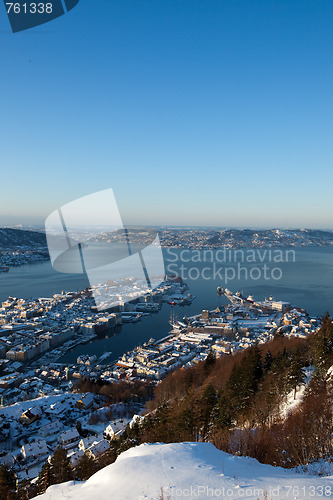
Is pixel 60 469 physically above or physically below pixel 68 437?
above

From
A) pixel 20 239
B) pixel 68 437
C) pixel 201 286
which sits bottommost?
pixel 201 286

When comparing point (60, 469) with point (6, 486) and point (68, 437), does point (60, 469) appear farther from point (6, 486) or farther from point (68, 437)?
point (68, 437)

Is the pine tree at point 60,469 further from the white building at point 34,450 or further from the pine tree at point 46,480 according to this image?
the white building at point 34,450

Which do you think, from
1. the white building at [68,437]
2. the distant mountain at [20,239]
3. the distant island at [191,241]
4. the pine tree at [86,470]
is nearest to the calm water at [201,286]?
the distant island at [191,241]

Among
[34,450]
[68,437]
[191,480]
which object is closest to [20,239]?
[68,437]

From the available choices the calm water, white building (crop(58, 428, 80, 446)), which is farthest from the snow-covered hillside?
the calm water

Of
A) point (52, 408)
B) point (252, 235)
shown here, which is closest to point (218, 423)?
point (52, 408)

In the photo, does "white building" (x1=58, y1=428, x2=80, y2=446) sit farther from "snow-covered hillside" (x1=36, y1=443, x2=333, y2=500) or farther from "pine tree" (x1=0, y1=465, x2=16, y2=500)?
"snow-covered hillside" (x1=36, y1=443, x2=333, y2=500)
